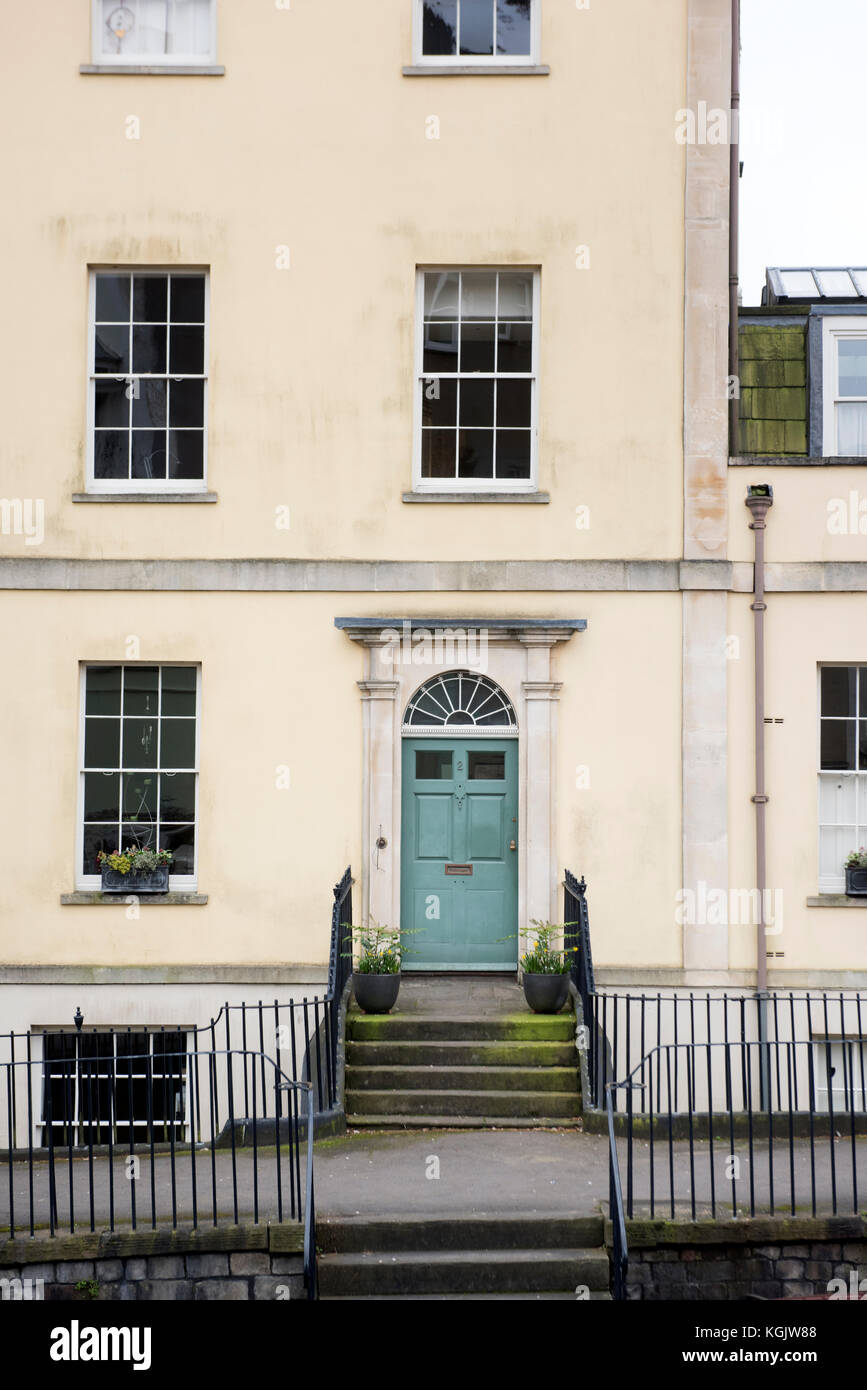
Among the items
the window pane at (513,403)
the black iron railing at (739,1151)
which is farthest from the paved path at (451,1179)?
the window pane at (513,403)

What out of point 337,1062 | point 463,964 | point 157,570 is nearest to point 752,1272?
point 337,1062

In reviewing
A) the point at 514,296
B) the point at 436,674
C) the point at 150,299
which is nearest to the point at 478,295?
the point at 514,296

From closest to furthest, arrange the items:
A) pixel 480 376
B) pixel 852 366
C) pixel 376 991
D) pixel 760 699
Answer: pixel 376 991 → pixel 760 699 → pixel 480 376 → pixel 852 366

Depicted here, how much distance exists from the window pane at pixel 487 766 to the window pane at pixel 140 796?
9.99 feet

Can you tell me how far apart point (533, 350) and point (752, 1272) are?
8463mm

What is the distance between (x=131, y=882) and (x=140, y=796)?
830 millimetres

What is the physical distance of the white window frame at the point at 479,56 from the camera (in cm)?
1340

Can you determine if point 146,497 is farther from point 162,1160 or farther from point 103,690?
point 162,1160

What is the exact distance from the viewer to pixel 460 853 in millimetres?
13352

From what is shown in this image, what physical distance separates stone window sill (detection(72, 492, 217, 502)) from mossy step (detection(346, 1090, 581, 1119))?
18.5 feet

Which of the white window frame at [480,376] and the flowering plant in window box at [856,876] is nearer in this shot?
the flowering plant in window box at [856,876]

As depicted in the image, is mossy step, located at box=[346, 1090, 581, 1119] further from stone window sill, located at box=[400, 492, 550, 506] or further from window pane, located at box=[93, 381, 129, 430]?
window pane, located at box=[93, 381, 129, 430]

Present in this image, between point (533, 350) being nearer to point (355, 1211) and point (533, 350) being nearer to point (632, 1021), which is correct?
point (632, 1021)

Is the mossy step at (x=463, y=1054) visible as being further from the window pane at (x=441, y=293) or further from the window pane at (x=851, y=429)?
the window pane at (x=441, y=293)
